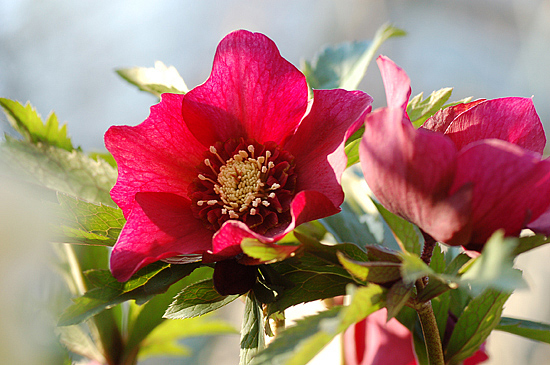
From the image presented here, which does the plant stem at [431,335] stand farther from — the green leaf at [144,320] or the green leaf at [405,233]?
the green leaf at [144,320]

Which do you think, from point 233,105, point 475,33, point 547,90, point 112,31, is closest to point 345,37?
point 475,33

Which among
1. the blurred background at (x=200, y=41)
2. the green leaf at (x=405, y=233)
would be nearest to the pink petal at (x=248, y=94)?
the green leaf at (x=405, y=233)

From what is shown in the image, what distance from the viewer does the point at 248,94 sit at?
0.30 m

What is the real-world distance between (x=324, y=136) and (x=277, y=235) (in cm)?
9

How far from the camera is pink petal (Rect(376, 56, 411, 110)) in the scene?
0.23 m

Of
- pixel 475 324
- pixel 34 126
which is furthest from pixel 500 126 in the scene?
pixel 34 126

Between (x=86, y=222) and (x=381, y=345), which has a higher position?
(x=86, y=222)

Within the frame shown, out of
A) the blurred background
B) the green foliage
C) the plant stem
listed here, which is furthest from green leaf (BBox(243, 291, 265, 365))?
the blurred background

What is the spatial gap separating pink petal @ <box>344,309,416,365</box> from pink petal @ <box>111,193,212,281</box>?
0.22 meters

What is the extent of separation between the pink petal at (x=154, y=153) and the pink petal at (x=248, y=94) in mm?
12

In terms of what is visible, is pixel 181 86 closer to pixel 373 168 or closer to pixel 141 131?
pixel 141 131

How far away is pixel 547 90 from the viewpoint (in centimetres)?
216

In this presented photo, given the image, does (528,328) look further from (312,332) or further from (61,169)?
(61,169)

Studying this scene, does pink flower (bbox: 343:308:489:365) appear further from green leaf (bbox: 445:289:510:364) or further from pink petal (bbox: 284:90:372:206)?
pink petal (bbox: 284:90:372:206)
